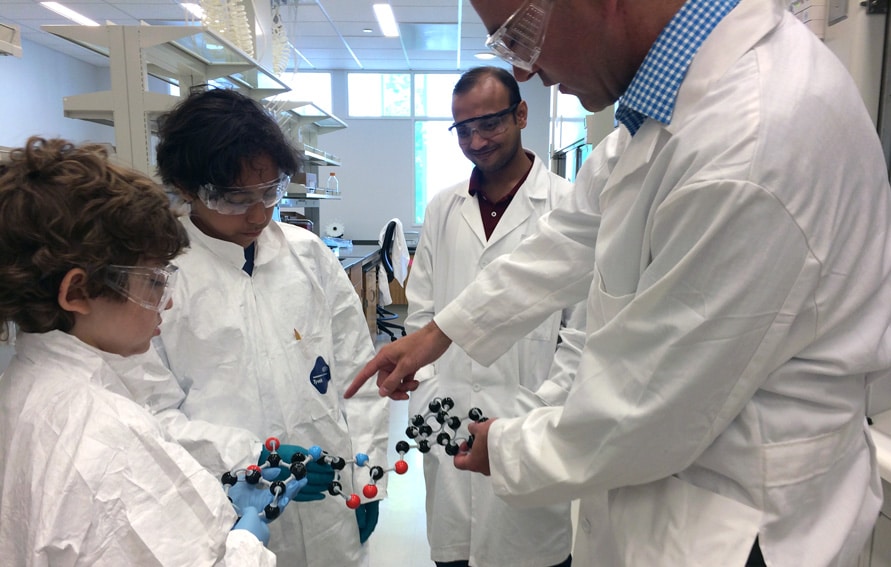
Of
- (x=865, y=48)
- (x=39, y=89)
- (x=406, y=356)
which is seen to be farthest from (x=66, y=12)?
(x=865, y=48)

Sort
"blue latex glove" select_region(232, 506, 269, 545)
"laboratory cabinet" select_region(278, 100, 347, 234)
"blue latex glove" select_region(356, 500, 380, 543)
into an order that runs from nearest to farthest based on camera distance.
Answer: "blue latex glove" select_region(232, 506, 269, 545), "blue latex glove" select_region(356, 500, 380, 543), "laboratory cabinet" select_region(278, 100, 347, 234)

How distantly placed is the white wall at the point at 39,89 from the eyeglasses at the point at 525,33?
764 centimetres

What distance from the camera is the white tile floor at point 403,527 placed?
255 cm

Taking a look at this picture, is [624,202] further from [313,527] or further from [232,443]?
[313,527]

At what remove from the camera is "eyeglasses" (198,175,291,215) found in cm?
135

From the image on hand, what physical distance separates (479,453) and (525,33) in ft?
2.18

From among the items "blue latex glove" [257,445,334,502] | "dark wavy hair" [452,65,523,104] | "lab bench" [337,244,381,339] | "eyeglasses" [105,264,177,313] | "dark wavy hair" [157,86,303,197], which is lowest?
"lab bench" [337,244,381,339]

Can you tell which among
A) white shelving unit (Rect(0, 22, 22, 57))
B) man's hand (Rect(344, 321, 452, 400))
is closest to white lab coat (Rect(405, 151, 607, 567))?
man's hand (Rect(344, 321, 452, 400))

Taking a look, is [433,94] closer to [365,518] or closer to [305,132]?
[305,132]

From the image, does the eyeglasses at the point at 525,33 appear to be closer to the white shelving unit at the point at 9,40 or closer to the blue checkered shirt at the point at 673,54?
the blue checkered shirt at the point at 673,54

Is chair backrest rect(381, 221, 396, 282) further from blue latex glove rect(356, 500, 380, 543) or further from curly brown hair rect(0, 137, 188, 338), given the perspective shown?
curly brown hair rect(0, 137, 188, 338)

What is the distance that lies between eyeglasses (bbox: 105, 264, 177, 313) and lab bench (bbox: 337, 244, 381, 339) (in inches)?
147

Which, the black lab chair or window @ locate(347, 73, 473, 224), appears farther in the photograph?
window @ locate(347, 73, 473, 224)

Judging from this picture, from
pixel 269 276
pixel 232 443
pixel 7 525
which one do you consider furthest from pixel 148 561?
pixel 269 276
